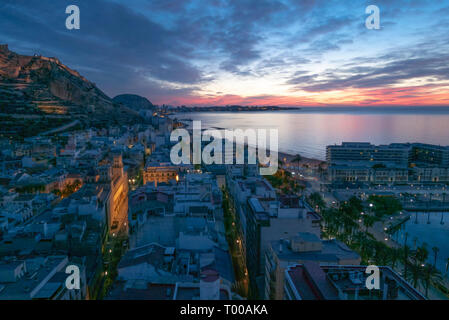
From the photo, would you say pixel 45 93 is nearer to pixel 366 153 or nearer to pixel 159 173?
pixel 159 173

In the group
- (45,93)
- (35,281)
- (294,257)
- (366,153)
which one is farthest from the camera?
(45,93)

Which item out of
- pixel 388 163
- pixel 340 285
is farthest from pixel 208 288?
pixel 388 163

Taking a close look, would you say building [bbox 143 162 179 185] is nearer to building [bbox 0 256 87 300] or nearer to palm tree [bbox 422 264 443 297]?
building [bbox 0 256 87 300]

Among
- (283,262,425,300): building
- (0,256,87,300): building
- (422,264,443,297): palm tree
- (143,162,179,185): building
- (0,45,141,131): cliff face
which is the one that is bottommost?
(422,264,443,297): palm tree

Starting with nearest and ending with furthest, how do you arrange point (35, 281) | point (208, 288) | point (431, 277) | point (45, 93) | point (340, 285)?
point (208, 288), point (340, 285), point (35, 281), point (431, 277), point (45, 93)

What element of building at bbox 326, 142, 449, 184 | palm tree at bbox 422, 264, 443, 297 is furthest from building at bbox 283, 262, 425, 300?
building at bbox 326, 142, 449, 184

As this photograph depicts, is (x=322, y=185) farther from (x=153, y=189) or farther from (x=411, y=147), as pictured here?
(x=411, y=147)
